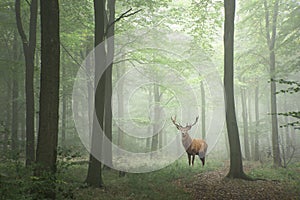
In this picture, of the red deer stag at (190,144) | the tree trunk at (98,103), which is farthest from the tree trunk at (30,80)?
the red deer stag at (190,144)

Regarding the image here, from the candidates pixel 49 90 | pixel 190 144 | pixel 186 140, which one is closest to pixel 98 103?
pixel 49 90

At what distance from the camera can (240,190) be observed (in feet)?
31.9

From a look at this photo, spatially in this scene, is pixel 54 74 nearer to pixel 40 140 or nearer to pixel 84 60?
pixel 40 140

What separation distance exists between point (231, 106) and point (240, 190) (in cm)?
395

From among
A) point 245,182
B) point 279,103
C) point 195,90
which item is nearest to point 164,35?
point 195,90

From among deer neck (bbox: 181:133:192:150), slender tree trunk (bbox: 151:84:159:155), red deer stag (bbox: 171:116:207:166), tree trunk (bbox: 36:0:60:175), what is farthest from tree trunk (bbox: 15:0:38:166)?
slender tree trunk (bbox: 151:84:159:155)

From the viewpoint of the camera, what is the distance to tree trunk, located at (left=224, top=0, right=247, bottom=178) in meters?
11.7

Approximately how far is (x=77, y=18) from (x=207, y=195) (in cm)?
1136

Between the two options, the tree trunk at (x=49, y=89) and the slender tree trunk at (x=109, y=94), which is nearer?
the tree trunk at (x=49, y=89)

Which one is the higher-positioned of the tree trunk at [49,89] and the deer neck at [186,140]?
the tree trunk at [49,89]

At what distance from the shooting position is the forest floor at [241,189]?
29.9 feet

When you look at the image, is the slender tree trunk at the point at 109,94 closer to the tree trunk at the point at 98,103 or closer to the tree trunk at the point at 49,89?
the tree trunk at the point at 98,103

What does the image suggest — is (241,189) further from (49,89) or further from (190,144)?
(49,89)

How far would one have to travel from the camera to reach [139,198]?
344 inches
